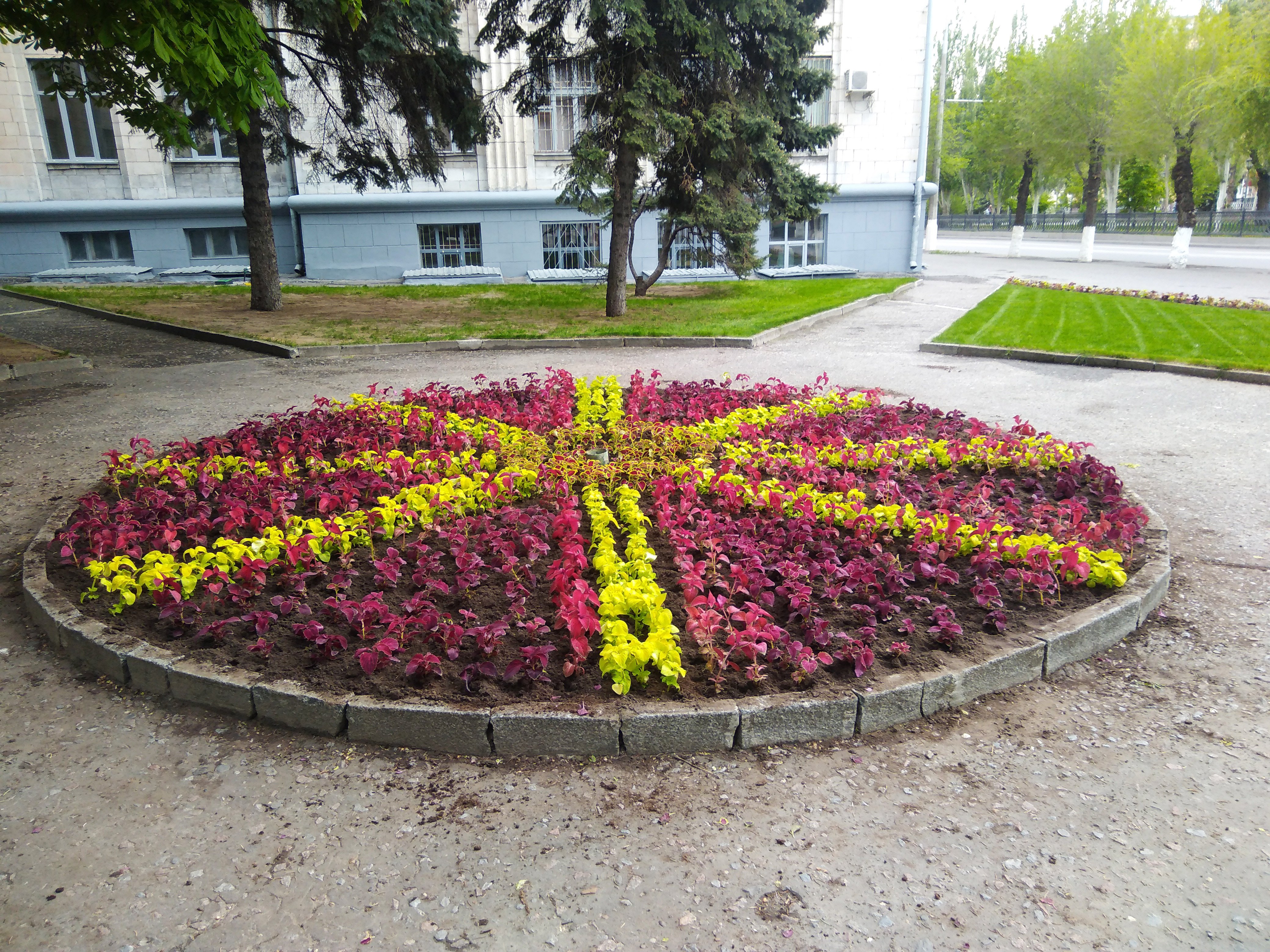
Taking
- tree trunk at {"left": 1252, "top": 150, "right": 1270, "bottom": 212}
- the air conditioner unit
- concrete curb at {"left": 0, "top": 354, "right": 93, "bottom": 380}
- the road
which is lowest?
concrete curb at {"left": 0, "top": 354, "right": 93, "bottom": 380}

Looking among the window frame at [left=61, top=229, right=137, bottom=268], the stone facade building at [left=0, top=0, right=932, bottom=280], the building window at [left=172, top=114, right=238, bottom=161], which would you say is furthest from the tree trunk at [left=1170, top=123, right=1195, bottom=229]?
the window frame at [left=61, top=229, right=137, bottom=268]

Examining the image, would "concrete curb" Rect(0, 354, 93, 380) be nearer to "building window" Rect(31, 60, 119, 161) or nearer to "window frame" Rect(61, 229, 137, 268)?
"window frame" Rect(61, 229, 137, 268)

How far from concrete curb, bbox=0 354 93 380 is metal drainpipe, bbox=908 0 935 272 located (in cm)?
2387

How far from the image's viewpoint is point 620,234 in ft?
55.4

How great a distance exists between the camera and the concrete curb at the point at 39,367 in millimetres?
11211

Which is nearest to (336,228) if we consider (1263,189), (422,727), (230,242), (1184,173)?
(230,242)

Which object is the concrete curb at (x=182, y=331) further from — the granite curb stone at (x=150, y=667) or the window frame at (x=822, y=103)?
the window frame at (x=822, y=103)

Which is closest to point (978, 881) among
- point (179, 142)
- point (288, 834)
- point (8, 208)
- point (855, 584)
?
point (855, 584)

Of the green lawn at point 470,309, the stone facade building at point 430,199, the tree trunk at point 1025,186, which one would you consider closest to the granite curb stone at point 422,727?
the green lawn at point 470,309

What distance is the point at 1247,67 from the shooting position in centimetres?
2908

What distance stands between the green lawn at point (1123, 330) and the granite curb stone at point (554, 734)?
34.8ft

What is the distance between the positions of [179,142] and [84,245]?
60.9ft

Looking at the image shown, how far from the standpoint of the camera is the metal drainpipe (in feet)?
90.6

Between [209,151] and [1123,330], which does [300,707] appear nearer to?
[1123,330]
